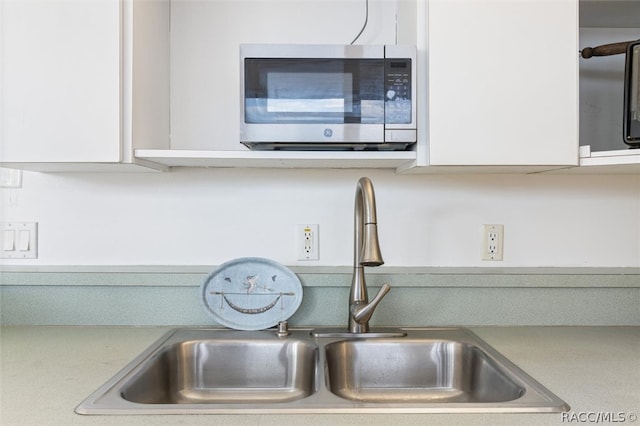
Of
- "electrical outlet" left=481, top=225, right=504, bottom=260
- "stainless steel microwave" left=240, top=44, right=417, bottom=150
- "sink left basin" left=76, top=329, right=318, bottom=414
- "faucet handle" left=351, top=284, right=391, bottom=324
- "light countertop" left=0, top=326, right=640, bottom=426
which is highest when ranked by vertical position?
"stainless steel microwave" left=240, top=44, right=417, bottom=150

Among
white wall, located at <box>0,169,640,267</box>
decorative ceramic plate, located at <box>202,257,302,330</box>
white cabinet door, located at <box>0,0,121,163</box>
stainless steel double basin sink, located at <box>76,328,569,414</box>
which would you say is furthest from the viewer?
white wall, located at <box>0,169,640,267</box>

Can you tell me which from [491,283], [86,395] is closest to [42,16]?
[86,395]

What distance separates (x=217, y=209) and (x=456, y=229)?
72 cm

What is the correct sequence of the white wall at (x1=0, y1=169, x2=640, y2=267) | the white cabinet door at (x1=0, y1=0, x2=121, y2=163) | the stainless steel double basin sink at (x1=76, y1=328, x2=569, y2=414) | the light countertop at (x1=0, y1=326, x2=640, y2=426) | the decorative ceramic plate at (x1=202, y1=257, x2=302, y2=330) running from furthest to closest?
the white wall at (x1=0, y1=169, x2=640, y2=267)
the decorative ceramic plate at (x1=202, y1=257, x2=302, y2=330)
the stainless steel double basin sink at (x1=76, y1=328, x2=569, y2=414)
the white cabinet door at (x1=0, y1=0, x2=121, y2=163)
the light countertop at (x1=0, y1=326, x2=640, y2=426)

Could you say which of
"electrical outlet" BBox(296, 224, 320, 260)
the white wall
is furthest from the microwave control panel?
"electrical outlet" BBox(296, 224, 320, 260)

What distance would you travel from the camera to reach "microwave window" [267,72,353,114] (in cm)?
116

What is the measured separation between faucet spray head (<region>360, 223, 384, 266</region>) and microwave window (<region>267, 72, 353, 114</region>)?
0.94 ft

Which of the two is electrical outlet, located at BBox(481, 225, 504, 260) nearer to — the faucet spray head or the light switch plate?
the faucet spray head

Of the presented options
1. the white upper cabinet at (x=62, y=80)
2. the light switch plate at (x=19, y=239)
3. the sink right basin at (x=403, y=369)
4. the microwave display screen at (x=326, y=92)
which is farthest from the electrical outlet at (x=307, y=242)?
the light switch plate at (x=19, y=239)

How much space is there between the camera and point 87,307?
1.40 m

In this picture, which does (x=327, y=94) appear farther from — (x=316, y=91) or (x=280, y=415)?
(x=280, y=415)

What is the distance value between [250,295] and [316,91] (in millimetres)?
592

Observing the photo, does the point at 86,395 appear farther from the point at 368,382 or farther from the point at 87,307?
the point at 368,382

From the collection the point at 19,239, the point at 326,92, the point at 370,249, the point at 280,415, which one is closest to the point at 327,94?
the point at 326,92
